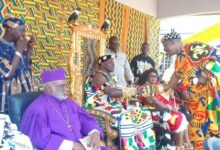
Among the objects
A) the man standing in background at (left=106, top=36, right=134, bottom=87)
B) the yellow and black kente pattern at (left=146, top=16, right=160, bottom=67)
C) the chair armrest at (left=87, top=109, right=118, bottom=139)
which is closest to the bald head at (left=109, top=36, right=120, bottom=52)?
the man standing in background at (left=106, top=36, right=134, bottom=87)

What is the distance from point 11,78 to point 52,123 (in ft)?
2.23

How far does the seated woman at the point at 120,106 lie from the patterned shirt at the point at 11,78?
2.48 feet

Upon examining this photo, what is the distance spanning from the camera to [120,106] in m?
3.81

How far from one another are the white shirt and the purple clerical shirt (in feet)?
6.64

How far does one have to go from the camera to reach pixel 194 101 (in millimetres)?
4246

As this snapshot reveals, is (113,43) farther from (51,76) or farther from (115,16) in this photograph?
(51,76)

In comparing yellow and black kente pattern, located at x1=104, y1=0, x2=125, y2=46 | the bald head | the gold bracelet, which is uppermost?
yellow and black kente pattern, located at x1=104, y1=0, x2=125, y2=46

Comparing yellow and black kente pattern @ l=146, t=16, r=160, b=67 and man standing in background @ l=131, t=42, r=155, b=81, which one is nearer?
man standing in background @ l=131, t=42, r=155, b=81

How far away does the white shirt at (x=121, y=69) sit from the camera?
512cm

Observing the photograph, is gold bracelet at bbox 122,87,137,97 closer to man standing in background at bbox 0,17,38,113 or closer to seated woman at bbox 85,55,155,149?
seated woman at bbox 85,55,155,149

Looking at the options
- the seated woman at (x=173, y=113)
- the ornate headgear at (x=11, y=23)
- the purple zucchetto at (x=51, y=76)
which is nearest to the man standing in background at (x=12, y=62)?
the ornate headgear at (x=11, y=23)

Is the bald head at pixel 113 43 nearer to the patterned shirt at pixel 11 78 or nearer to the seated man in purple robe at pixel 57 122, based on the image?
the patterned shirt at pixel 11 78

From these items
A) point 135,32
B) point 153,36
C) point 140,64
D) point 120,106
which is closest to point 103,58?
point 120,106

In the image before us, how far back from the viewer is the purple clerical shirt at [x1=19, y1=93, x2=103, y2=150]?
2.69m
